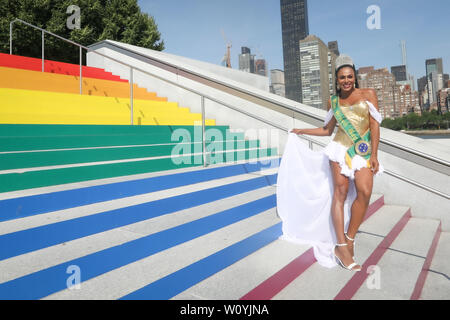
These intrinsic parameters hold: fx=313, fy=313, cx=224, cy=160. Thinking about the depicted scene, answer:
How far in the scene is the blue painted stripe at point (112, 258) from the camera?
67.5 inches

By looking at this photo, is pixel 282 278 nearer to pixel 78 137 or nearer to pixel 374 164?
pixel 374 164

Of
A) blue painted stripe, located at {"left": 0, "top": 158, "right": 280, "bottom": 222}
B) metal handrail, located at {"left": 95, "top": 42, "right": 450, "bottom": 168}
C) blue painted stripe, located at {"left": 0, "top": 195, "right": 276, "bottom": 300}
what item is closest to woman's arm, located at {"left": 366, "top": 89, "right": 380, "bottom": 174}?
blue painted stripe, located at {"left": 0, "top": 195, "right": 276, "bottom": 300}

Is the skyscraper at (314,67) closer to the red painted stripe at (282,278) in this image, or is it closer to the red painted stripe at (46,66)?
the red painted stripe at (46,66)

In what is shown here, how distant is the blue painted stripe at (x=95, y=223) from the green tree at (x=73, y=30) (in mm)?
14495

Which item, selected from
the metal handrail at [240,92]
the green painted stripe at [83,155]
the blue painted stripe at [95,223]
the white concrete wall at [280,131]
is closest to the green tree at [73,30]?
the white concrete wall at [280,131]

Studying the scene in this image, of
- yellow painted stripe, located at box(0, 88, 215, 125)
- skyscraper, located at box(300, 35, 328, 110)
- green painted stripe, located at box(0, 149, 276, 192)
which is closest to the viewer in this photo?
green painted stripe, located at box(0, 149, 276, 192)

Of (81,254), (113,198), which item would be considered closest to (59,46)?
(113,198)

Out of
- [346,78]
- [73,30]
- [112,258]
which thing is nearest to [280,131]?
[346,78]

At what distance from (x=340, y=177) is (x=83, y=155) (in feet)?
9.26

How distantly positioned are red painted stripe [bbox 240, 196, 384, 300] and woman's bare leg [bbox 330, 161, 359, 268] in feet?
0.86

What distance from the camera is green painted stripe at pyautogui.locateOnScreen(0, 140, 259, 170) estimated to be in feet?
10.3

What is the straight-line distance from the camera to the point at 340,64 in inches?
103

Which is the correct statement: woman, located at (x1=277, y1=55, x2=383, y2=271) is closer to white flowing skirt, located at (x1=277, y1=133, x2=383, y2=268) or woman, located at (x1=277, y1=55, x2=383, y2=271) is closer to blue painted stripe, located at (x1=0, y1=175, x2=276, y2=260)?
white flowing skirt, located at (x1=277, y1=133, x2=383, y2=268)
